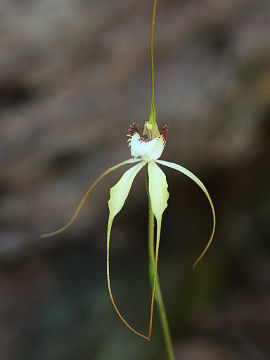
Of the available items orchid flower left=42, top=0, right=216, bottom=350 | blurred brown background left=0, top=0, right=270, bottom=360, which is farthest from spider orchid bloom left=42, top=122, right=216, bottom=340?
blurred brown background left=0, top=0, right=270, bottom=360

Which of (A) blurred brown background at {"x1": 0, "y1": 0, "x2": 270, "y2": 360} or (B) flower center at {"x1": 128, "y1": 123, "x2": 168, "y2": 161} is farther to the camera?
(A) blurred brown background at {"x1": 0, "y1": 0, "x2": 270, "y2": 360}

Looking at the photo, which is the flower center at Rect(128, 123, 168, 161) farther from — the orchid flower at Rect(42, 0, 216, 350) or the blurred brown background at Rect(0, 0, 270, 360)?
the blurred brown background at Rect(0, 0, 270, 360)

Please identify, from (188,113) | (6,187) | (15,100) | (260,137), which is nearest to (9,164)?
(6,187)

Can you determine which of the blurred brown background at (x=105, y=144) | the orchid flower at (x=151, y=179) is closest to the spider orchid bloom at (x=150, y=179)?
the orchid flower at (x=151, y=179)

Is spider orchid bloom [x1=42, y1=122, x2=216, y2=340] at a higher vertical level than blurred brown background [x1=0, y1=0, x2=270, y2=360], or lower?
lower

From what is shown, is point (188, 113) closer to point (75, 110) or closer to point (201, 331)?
point (75, 110)

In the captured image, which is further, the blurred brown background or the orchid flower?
the blurred brown background

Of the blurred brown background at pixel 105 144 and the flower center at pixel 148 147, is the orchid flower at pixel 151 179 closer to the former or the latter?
the flower center at pixel 148 147

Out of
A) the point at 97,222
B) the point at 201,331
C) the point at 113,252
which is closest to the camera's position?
the point at 97,222
